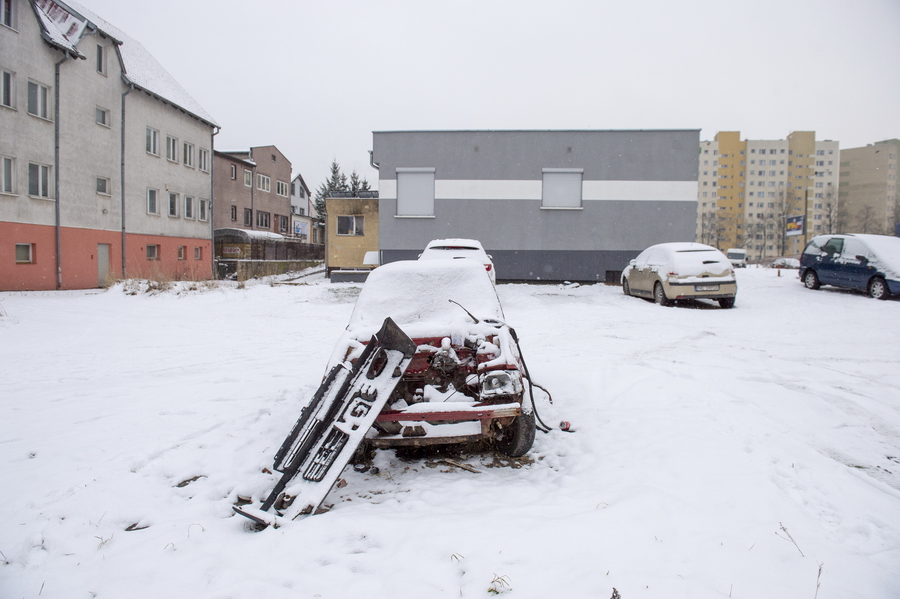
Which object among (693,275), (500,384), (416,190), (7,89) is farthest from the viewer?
(416,190)

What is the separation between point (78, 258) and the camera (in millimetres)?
18562

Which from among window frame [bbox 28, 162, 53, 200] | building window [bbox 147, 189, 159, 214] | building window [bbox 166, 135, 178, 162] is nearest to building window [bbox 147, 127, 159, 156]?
building window [bbox 166, 135, 178, 162]

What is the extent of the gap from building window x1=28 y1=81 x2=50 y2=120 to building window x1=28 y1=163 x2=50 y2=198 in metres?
1.86

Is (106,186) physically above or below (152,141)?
below

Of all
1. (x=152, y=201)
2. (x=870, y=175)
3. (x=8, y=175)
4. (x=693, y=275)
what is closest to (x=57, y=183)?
(x=8, y=175)

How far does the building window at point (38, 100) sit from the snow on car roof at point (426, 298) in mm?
19634

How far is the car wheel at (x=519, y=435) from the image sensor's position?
12.1 ft

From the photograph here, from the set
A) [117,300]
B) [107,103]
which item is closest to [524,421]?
[117,300]

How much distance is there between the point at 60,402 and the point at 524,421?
4723 mm

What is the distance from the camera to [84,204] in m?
18.8

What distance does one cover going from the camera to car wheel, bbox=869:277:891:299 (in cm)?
1143

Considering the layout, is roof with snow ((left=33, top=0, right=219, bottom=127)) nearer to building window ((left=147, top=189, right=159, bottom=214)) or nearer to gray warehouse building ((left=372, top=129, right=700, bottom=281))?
building window ((left=147, top=189, right=159, bottom=214))

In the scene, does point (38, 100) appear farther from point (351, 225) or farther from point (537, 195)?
point (537, 195)

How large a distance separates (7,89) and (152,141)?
6.73m
